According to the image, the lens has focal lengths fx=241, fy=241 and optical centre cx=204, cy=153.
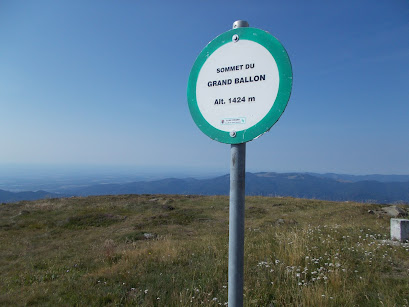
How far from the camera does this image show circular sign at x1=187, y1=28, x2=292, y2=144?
5.95 ft

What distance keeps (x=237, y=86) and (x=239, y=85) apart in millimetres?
18

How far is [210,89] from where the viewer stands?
2.11 meters

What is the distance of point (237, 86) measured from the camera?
6.43 ft

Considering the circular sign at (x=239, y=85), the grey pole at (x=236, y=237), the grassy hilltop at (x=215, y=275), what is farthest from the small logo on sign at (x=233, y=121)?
the grassy hilltop at (x=215, y=275)

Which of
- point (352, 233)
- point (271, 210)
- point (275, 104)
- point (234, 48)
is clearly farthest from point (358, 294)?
point (271, 210)

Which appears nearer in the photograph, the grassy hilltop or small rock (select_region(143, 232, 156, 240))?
the grassy hilltop

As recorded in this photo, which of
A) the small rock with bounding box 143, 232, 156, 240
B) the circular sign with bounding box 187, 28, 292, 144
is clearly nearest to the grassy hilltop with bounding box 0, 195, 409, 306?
the small rock with bounding box 143, 232, 156, 240

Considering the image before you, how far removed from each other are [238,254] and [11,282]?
7506 millimetres

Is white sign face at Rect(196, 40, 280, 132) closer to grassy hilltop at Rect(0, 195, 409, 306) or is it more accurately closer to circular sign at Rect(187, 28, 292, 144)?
circular sign at Rect(187, 28, 292, 144)

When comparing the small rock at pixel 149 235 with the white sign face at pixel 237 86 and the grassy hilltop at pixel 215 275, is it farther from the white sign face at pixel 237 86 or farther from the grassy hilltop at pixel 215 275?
the white sign face at pixel 237 86

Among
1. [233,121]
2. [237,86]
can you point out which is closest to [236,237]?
[233,121]

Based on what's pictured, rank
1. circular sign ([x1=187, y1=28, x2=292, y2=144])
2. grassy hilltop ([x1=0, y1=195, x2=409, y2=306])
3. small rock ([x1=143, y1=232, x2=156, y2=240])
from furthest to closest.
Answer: small rock ([x1=143, y1=232, x2=156, y2=240])
grassy hilltop ([x1=0, y1=195, x2=409, y2=306])
circular sign ([x1=187, y1=28, x2=292, y2=144])

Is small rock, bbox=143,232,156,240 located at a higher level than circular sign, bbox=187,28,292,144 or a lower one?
lower

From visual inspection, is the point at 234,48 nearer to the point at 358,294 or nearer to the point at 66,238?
the point at 358,294
